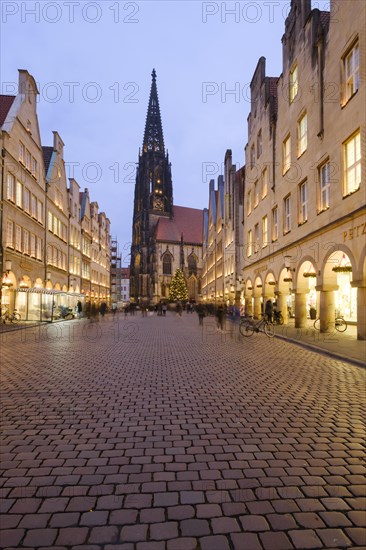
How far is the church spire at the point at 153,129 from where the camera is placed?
9775cm

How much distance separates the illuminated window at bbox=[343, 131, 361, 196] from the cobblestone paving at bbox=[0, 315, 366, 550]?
976 centimetres

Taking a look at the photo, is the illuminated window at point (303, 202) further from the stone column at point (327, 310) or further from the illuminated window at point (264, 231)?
the illuminated window at point (264, 231)

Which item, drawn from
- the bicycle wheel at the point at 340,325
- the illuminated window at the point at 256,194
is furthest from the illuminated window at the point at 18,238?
the bicycle wheel at the point at 340,325

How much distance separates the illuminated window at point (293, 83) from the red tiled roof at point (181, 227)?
229ft

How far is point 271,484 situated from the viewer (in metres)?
3.56

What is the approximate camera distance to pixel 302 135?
70.7 feet

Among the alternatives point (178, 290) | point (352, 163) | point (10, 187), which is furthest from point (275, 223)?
point (178, 290)

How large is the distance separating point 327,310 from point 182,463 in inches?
625

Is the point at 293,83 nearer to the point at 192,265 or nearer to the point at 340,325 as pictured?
the point at 340,325

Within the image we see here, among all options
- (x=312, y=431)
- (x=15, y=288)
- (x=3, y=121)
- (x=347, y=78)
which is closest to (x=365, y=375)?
(x=312, y=431)

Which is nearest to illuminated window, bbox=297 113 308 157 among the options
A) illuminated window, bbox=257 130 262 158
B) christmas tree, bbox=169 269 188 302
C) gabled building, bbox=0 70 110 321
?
illuminated window, bbox=257 130 262 158

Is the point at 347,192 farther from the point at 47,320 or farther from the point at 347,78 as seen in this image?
the point at 47,320

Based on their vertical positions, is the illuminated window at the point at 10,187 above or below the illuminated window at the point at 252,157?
below

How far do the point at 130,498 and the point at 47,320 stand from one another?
1158 inches
